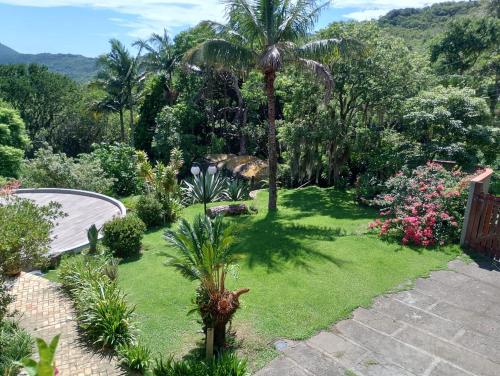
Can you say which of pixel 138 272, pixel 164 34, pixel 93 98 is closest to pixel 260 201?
pixel 138 272

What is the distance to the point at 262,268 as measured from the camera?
9.88m

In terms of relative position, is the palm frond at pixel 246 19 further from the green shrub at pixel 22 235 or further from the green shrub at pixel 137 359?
the green shrub at pixel 137 359

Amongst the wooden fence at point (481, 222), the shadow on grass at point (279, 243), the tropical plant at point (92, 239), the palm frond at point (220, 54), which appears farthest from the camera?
the palm frond at point (220, 54)

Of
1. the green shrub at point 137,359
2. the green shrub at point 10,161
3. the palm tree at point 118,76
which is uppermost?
the palm tree at point 118,76

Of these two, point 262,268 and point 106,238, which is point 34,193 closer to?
point 106,238

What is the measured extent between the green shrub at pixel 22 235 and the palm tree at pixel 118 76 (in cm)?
2548

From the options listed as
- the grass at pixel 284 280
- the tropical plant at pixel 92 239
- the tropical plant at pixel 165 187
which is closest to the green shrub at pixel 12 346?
the grass at pixel 284 280

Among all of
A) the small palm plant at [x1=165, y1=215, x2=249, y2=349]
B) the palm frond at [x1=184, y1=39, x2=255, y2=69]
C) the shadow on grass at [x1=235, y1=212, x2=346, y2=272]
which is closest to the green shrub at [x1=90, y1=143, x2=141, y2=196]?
the shadow on grass at [x1=235, y1=212, x2=346, y2=272]

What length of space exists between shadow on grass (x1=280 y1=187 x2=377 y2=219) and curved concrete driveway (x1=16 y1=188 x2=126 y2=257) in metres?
7.03

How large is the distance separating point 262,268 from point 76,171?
48.3 ft

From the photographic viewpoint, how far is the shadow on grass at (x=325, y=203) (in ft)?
49.5

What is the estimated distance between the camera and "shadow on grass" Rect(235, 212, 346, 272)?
33.6ft

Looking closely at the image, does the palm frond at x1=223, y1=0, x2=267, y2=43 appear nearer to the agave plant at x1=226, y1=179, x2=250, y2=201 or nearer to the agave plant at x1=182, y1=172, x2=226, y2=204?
the agave plant at x1=182, y1=172, x2=226, y2=204

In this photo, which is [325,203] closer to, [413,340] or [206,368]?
[413,340]
